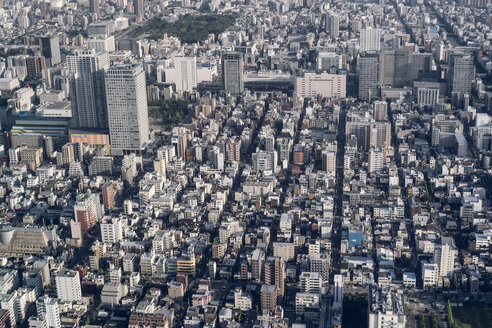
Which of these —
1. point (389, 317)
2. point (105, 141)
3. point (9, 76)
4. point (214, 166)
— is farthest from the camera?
point (9, 76)

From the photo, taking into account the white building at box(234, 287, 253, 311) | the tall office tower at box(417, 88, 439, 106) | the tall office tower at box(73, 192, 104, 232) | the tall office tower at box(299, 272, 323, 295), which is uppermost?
the tall office tower at box(417, 88, 439, 106)

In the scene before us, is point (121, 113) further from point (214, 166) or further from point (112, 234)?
point (112, 234)

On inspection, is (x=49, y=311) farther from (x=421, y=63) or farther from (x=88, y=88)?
(x=421, y=63)

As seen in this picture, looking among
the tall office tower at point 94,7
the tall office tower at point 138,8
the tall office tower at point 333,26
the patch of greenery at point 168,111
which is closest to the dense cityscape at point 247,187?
the patch of greenery at point 168,111

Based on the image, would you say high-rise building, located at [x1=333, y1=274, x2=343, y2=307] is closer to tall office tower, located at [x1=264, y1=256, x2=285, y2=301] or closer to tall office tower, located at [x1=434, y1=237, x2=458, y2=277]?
tall office tower, located at [x1=264, y1=256, x2=285, y2=301]

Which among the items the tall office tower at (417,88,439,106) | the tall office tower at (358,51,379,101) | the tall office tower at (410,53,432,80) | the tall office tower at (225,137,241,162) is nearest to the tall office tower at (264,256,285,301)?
the tall office tower at (225,137,241,162)

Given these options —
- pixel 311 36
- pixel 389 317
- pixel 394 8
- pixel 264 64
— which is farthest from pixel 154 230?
pixel 394 8
